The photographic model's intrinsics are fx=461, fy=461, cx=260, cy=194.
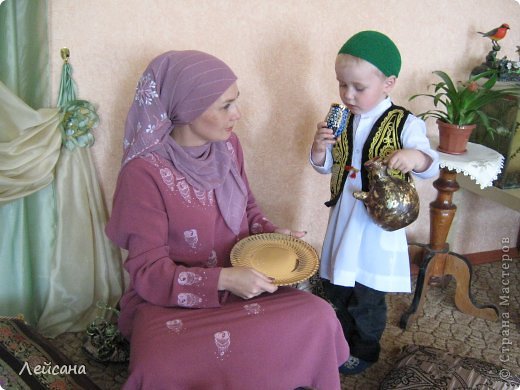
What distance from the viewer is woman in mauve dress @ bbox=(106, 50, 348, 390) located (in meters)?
1.20

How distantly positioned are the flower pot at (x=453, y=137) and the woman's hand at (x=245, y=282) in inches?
42.8

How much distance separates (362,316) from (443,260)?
0.61 metres

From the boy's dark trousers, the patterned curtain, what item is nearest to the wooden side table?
the boy's dark trousers

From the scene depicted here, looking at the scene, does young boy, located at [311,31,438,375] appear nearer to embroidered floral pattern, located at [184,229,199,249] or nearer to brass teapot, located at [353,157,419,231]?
brass teapot, located at [353,157,419,231]

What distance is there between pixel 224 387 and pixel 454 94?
1.44 meters

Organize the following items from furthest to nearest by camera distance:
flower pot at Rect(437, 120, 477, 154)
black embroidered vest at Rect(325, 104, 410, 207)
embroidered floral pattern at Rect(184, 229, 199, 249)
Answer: flower pot at Rect(437, 120, 477, 154), black embroidered vest at Rect(325, 104, 410, 207), embroidered floral pattern at Rect(184, 229, 199, 249)

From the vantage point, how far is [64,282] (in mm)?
1842

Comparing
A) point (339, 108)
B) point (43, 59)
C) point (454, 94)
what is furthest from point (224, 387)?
point (454, 94)

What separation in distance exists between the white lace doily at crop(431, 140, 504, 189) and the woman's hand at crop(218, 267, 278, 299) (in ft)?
3.19

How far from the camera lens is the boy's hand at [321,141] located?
1.52m

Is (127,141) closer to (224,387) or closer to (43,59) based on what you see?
(43,59)

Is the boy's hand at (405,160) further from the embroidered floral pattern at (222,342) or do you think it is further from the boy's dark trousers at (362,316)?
the embroidered floral pattern at (222,342)

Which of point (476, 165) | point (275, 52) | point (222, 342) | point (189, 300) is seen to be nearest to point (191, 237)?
point (189, 300)

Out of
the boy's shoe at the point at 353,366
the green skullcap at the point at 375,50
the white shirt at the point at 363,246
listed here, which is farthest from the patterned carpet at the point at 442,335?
the green skullcap at the point at 375,50
